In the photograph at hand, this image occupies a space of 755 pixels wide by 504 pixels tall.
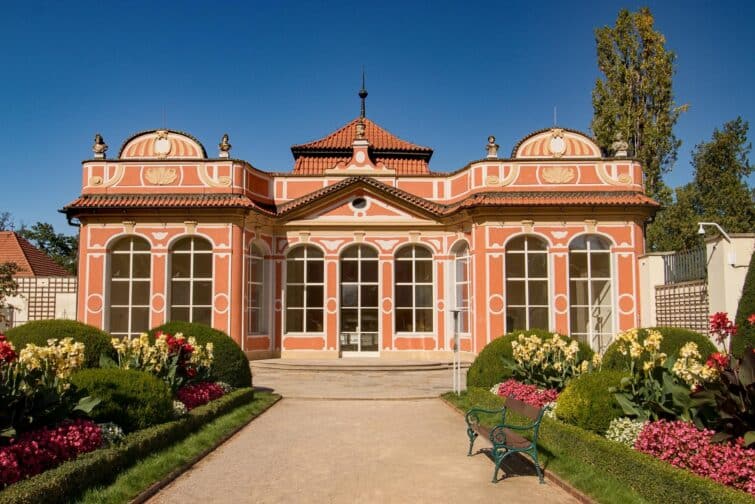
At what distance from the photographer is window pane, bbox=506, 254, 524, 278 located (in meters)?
23.7

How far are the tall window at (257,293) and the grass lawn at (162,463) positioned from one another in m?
11.6

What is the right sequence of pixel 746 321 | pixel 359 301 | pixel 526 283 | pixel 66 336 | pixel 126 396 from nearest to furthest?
pixel 126 396 < pixel 66 336 < pixel 746 321 < pixel 526 283 < pixel 359 301

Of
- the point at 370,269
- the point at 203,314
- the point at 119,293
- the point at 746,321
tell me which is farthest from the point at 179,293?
the point at 746,321

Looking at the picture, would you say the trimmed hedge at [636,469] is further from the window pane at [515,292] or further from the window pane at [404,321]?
the window pane at [404,321]

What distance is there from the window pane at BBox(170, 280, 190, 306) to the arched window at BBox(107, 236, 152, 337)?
88cm

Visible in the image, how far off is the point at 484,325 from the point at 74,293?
14.3 metres

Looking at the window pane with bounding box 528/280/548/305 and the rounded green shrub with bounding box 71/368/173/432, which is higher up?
the window pane with bounding box 528/280/548/305

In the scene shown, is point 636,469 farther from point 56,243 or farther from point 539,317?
point 56,243

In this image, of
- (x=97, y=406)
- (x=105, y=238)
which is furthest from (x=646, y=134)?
(x=97, y=406)

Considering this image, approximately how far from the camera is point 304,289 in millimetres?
25281

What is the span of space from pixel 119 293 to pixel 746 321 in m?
19.2

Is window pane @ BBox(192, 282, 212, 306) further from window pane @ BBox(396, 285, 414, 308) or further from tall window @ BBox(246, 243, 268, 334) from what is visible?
window pane @ BBox(396, 285, 414, 308)

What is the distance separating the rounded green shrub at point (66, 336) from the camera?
40.3 ft

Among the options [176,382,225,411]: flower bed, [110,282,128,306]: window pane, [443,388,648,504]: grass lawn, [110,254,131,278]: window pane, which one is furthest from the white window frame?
[443,388,648,504]: grass lawn
